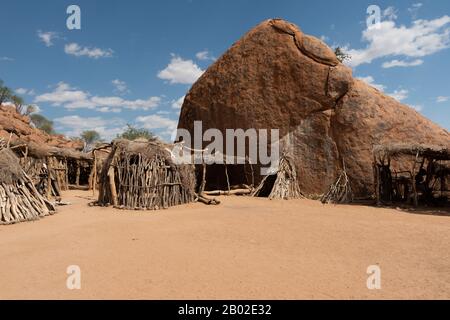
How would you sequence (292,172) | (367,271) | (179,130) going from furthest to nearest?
(179,130), (292,172), (367,271)

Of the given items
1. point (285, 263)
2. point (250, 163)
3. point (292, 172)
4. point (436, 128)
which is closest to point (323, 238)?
point (285, 263)

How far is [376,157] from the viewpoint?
34.6ft

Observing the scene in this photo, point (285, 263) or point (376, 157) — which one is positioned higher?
point (376, 157)

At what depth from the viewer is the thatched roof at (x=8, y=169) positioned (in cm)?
754

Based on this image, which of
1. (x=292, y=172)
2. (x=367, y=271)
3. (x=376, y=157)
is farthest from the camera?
(x=292, y=172)

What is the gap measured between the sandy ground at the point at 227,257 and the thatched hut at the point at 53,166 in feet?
16.9

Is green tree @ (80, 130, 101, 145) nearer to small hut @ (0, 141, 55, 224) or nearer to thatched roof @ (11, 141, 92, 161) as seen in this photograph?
thatched roof @ (11, 141, 92, 161)

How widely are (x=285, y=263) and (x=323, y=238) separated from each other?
1.53 meters

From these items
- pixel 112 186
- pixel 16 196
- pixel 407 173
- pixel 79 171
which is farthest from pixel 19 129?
pixel 407 173

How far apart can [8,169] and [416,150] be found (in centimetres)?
1005

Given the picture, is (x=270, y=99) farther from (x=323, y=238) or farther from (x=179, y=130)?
(x=323, y=238)

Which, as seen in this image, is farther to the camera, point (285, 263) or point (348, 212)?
point (348, 212)

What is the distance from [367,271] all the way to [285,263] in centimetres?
89
